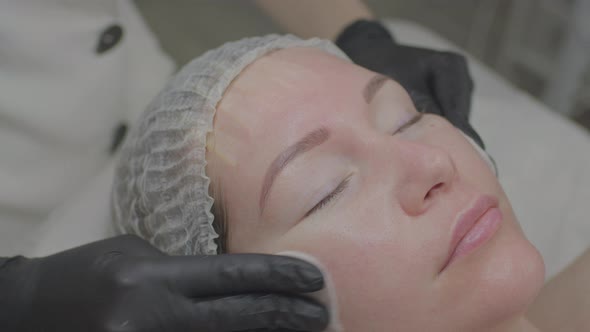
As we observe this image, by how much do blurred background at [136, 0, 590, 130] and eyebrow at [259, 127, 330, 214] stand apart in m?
1.29

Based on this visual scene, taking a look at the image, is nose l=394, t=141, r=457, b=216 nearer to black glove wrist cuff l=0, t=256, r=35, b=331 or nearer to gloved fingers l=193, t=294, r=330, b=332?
gloved fingers l=193, t=294, r=330, b=332

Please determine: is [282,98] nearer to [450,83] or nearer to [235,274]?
[235,274]

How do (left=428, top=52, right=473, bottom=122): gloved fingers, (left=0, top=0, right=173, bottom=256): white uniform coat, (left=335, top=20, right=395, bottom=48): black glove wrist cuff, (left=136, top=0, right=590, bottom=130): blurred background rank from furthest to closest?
(left=136, top=0, right=590, bottom=130): blurred background, (left=335, top=20, right=395, bottom=48): black glove wrist cuff, (left=428, top=52, right=473, bottom=122): gloved fingers, (left=0, top=0, right=173, bottom=256): white uniform coat

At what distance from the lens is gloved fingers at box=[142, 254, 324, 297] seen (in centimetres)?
93

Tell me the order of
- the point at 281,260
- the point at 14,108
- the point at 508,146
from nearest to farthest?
1. the point at 281,260
2. the point at 14,108
3. the point at 508,146

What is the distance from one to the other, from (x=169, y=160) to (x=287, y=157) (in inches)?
9.7

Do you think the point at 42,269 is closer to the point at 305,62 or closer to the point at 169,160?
the point at 169,160

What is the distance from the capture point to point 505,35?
2.42 m

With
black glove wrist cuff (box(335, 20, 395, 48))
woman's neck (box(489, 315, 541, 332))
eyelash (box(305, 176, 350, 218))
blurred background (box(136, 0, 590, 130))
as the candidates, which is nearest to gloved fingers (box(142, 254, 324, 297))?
eyelash (box(305, 176, 350, 218))

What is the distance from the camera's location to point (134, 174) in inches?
46.7

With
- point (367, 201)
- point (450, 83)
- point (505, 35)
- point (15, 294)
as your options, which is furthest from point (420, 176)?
point (505, 35)

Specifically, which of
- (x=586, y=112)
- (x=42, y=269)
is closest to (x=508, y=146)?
(x=586, y=112)

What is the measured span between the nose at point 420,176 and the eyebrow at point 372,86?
0.12 meters

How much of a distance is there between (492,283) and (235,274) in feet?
1.35
